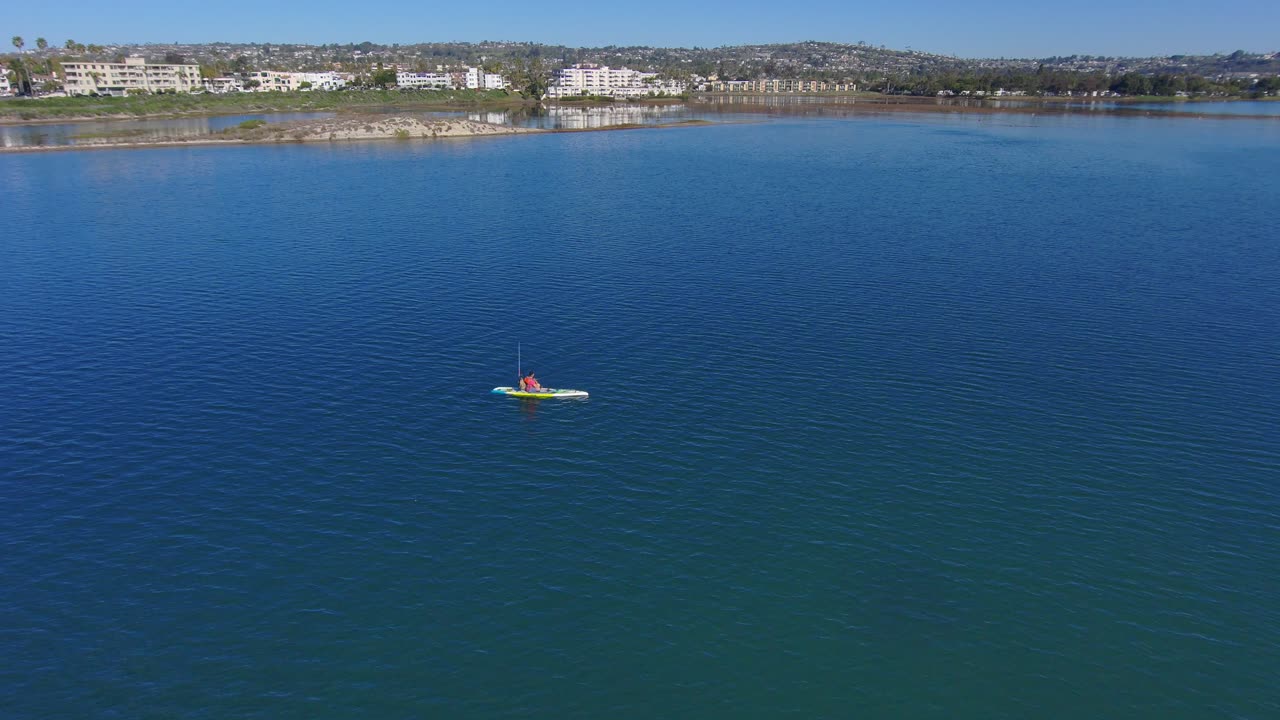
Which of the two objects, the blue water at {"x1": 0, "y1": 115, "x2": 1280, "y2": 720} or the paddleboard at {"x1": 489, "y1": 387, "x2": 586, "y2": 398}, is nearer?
the blue water at {"x1": 0, "y1": 115, "x2": 1280, "y2": 720}

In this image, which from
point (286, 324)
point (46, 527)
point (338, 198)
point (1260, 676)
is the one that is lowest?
point (1260, 676)

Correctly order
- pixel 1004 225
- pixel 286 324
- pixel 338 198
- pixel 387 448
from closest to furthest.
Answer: pixel 387 448 < pixel 286 324 < pixel 1004 225 < pixel 338 198

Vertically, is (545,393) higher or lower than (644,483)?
higher

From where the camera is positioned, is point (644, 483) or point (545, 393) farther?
point (545, 393)

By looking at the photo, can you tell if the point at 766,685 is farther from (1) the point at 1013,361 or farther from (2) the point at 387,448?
(1) the point at 1013,361

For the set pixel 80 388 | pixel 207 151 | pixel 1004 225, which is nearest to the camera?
pixel 80 388

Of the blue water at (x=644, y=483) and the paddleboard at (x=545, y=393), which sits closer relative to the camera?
the blue water at (x=644, y=483)

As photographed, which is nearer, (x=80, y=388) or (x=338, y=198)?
(x=80, y=388)

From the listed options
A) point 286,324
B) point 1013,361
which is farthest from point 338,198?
point 1013,361
